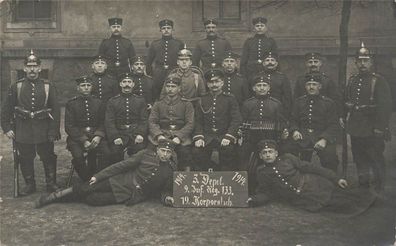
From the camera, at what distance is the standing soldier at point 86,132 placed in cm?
533

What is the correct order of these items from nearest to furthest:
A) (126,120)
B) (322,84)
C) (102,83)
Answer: (126,120) < (322,84) < (102,83)

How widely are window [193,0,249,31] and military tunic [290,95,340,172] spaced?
4.49 m

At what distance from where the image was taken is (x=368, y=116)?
530cm

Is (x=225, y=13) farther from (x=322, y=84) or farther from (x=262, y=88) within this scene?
(x=262, y=88)

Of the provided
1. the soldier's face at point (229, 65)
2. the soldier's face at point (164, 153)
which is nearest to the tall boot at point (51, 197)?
the soldier's face at point (164, 153)

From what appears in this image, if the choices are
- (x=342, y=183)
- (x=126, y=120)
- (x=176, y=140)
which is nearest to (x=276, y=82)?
(x=176, y=140)

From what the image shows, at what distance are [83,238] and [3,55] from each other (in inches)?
268

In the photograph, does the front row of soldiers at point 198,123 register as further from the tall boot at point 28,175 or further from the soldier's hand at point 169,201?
the soldier's hand at point 169,201

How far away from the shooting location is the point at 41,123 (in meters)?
5.30

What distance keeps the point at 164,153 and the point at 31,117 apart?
1.55 metres

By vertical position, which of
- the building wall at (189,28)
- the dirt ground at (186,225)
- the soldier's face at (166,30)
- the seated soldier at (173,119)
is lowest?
the dirt ground at (186,225)

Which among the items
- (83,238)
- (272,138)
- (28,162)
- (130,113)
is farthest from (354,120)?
(28,162)

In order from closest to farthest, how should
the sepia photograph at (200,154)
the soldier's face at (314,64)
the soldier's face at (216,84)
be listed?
1. the sepia photograph at (200,154)
2. the soldier's face at (216,84)
3. the soldier's face at (314,64)

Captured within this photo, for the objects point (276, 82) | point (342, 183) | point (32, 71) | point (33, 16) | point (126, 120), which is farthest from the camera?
point (33, 16)
